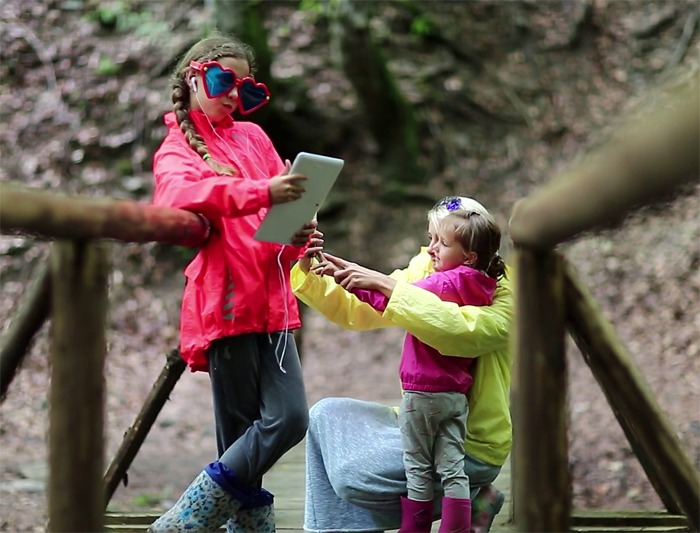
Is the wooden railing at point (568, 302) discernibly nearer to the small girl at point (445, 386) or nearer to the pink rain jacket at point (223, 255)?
the small girl at point (445, 386)

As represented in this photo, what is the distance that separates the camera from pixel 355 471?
2.95 meters

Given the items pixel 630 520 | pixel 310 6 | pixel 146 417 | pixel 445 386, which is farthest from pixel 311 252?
pixel 310 6

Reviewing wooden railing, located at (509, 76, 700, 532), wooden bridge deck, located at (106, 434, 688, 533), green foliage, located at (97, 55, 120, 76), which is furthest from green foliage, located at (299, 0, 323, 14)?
wooden railing, located at (509, 76, 700, 532)

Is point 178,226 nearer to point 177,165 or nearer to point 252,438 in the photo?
point 177,165

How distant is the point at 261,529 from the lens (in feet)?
9.36

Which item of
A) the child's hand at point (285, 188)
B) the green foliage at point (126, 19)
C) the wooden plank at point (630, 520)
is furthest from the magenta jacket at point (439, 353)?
the green foliage at point (126, 19)

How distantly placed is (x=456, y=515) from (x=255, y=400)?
74cm

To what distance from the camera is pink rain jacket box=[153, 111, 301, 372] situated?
8.40 feet

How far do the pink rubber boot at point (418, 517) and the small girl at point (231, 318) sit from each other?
0.45 metres

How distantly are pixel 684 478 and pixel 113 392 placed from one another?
5.66 meters

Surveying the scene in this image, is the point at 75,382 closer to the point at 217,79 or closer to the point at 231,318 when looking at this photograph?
the point at 231,318

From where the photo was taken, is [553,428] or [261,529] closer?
[553,428]

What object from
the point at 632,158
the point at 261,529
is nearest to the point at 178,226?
the point at 261,529

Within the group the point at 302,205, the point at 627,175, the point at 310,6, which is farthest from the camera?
the point at 310,6
